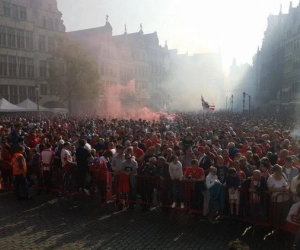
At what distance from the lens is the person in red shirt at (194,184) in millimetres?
→ 9102

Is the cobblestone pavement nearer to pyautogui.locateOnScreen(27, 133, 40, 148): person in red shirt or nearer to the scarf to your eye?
the scarf

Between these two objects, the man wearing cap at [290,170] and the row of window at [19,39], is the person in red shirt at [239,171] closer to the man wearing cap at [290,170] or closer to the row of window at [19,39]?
the man wearing cap at [290,170]

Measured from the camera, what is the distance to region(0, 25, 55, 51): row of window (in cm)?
4256

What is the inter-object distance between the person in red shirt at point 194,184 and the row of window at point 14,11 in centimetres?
4063

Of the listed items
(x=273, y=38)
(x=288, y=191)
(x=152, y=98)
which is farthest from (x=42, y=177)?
(x=273, y=38)

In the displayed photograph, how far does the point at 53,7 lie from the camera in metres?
49.0

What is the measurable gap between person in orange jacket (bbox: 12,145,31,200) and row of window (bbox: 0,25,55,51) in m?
35.7

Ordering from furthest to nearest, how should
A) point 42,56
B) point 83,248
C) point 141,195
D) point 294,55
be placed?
point 294,55 < point 42,56 < point 141,195 < point 83,248

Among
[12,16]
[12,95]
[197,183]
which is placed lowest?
[197,183]

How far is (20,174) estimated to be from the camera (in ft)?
35.6

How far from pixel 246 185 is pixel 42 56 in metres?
43.4

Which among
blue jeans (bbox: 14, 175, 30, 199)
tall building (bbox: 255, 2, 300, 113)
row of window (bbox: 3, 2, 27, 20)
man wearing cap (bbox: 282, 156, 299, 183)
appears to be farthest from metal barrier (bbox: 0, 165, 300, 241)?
tall building (bbox: 255, 2, 300, 113)

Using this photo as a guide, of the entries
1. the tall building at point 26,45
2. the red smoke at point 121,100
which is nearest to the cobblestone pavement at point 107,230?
the tall building at point 26,45

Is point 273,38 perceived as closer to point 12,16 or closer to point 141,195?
point 12,16
